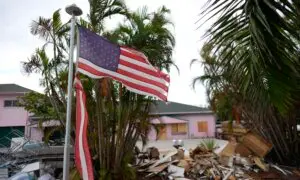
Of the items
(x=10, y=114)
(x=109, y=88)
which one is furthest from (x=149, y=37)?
(x=10, y=114)

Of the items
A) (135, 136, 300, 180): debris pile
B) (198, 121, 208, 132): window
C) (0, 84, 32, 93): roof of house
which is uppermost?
(0, 84, 32, 93): roof of house

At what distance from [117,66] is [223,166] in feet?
23.8

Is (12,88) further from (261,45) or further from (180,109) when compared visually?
(261,45)

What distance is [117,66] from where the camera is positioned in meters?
6.15

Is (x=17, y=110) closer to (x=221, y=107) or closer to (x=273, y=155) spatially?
(x=221, y=107)

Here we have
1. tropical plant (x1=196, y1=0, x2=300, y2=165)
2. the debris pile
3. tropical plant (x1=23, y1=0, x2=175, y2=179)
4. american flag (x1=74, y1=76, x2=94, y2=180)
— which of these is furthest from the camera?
the debris pile

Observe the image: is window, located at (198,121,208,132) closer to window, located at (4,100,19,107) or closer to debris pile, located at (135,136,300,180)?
window, located at (4,100,19,107)

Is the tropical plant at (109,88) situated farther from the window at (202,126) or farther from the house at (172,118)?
the window at (202,126)

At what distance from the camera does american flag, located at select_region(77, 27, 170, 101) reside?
5.62 m

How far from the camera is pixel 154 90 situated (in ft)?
21.9

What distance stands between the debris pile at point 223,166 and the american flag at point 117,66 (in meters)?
4.68

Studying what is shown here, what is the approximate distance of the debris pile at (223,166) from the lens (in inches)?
422

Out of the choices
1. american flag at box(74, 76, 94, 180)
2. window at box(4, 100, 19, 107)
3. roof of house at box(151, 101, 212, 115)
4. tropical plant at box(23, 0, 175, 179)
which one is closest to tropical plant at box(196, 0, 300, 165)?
american flag at box(74, 76, 94, 180)

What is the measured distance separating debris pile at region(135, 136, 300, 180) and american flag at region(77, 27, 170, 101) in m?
4.68
